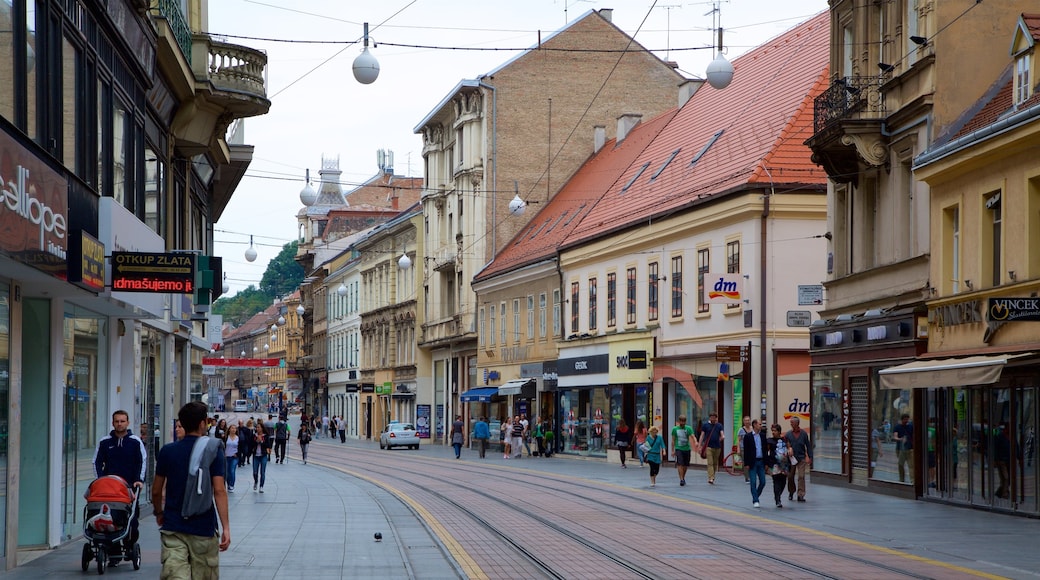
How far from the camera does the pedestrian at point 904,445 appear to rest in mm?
27828

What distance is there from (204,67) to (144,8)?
6401 millimetres

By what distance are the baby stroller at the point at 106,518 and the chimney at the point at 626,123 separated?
47.4m

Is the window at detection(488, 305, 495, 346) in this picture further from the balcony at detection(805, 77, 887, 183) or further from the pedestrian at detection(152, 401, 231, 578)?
the pedestrian at detection(152, 401, 231, 578)

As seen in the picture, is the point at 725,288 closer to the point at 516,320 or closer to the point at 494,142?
the point at 516,320

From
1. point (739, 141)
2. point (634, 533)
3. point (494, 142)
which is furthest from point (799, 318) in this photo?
point (494, 142)

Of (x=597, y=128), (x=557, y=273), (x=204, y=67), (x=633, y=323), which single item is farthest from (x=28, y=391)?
(x=597, y=128)

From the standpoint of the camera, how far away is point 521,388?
5681 cm

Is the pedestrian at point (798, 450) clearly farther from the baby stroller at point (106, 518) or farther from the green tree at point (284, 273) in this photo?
the green tree at point (284, 273)

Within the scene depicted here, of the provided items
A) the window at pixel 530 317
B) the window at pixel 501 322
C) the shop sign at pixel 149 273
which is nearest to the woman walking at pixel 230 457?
the shop sign at pixel 149 273

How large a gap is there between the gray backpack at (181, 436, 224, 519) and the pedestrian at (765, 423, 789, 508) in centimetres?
1666

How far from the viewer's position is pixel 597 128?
63969 millimetres

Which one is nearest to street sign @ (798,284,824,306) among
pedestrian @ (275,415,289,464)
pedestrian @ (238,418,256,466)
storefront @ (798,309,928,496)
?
storefront @ (798,309,928,496)

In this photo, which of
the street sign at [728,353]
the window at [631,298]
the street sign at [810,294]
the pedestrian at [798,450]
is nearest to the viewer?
the pedestrian at [798,450]

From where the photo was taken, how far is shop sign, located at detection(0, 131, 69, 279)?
1241 cm
